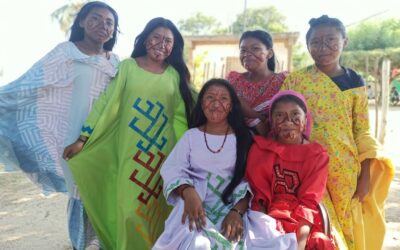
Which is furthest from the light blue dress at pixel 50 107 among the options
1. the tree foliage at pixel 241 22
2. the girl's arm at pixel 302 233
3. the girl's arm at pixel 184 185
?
the tree foliage at pixel 241 22

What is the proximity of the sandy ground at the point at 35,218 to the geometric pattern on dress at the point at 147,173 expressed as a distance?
1559 millimetres

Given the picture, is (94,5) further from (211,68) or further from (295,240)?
(211,68)

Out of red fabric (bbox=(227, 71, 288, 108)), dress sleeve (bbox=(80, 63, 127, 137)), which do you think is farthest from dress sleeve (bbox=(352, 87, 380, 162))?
dress sleeve (bbox=(80, 63, 127, 137))

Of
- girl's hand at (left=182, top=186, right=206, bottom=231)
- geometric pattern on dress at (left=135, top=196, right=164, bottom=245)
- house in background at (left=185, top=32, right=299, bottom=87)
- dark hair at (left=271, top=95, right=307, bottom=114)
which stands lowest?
geometric pattern on dress at (left=135, top=196, right=164, bottom=245)

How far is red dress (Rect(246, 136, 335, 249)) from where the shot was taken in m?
2.25

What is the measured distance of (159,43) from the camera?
9.09ft

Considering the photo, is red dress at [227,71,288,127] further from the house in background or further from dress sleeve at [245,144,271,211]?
the house in background

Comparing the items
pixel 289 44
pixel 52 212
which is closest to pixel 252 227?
pixel 52 212

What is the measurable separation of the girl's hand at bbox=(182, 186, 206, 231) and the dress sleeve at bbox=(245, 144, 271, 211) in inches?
13.7

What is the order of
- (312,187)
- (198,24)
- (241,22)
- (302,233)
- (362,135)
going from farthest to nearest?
(198,24)
(241,22)
(362,135)
(312,187)
(302,233)

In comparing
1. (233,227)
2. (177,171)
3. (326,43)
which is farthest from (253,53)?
(233,227)

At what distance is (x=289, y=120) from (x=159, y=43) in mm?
1062

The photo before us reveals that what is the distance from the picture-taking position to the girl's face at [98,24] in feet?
9.52

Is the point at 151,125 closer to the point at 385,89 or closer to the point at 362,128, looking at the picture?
the point at 362,128
